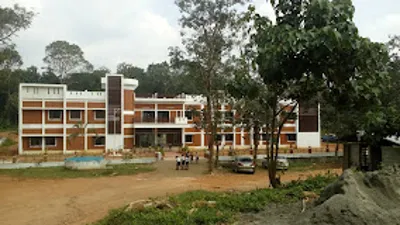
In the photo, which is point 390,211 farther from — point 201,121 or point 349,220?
point 201,121

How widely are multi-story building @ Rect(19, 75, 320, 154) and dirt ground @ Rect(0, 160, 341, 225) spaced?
13.0 metres

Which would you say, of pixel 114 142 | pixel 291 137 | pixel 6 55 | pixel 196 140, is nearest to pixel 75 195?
pixel 6 55

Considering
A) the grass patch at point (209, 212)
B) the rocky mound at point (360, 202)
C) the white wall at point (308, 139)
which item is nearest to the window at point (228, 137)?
the white wall at point (308, 139)

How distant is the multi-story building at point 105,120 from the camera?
32844 mm

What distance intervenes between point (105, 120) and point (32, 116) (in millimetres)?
6809

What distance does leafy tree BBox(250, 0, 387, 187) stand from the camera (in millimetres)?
6941

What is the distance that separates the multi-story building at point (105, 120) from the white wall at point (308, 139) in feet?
20.3

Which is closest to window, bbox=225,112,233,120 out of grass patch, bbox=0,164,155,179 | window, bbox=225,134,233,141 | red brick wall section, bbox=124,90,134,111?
grass patch, bbox=0,164,155,179

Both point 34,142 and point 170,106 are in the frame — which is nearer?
point 34,142

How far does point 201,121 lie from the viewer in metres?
23.7

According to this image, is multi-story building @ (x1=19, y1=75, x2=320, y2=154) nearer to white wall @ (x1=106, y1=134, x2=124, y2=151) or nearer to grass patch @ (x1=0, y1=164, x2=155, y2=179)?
white wall @ (x1=106, y1=134, x2=124, y2=151)

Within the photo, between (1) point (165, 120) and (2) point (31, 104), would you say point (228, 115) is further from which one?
(2) point (31, 104)

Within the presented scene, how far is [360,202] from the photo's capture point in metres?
5.11

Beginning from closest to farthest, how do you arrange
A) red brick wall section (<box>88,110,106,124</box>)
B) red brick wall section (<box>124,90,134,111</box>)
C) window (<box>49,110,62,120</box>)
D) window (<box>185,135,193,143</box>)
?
1. window (<box>49,110,62,120</box>)
2. red brick wall section (<box>88,110,106,124</box>)
3. red brick wall section (<box>124,90,134,111</box>)
4. window (<box>185,135,193,143</box>)
